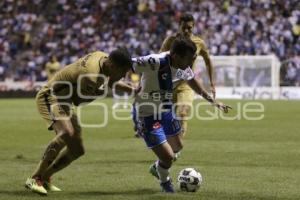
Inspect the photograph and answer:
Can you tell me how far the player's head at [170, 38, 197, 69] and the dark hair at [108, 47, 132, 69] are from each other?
1.77ft

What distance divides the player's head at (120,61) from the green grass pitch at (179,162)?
4.96ft

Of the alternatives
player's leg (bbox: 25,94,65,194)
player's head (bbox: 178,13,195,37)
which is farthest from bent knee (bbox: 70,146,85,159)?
player's head (bbox: 178,13,195,37)

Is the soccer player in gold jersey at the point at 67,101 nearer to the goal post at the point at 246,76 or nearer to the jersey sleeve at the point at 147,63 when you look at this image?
the jersey sleeve at the point at 147,63

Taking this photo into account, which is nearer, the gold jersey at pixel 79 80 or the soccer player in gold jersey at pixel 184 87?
the gold jersey at pixel 79 80

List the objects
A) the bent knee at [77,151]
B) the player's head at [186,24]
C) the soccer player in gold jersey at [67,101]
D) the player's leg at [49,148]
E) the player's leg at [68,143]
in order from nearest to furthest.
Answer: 1. the soccer player in gold jersey at [67,101]
2. the player's leg at [68,143]
3. the player's leg at [49,148]
4. the bent knee at [77,151]
5. the player's head at [186,24]

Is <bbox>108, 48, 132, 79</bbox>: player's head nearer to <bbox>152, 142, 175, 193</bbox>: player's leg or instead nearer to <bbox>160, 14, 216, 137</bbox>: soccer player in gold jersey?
<bbox>152, 142, 175, 193</bbox>: player's leg

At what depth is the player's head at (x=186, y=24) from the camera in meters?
12.1

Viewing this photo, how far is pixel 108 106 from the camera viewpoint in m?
30.0

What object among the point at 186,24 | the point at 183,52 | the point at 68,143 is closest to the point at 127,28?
the point at 186,24

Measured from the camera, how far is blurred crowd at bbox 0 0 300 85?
3666 centimetres

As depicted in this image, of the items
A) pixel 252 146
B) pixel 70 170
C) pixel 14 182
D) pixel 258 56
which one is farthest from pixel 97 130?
pixel 258 56

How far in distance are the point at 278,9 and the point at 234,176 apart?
2805 cm

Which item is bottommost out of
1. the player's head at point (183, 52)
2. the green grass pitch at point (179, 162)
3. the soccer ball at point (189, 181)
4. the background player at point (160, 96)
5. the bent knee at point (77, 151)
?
the green grass pitch at point (179, 162)

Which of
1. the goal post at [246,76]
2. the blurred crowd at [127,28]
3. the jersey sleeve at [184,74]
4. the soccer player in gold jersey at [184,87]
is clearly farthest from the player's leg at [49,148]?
the blurred crowd at [127,28]
